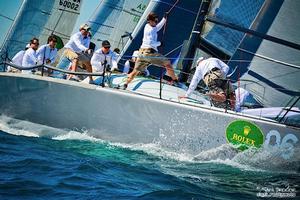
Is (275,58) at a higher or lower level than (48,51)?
higher

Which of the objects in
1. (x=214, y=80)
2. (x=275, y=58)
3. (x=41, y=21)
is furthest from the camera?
(x=41, y=21)

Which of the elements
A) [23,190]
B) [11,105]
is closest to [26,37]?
[11,105]

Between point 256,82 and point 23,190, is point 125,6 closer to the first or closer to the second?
point 256,82

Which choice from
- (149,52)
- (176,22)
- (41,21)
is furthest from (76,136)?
(41,21)

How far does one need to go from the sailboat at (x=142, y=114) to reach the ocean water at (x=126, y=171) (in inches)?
5.2

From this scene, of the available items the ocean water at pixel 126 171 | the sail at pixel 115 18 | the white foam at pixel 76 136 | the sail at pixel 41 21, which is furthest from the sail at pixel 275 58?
the sail at pixel 41 21

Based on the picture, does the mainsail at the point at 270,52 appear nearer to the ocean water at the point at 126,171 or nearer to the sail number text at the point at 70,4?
the ocean water at the point at 126,171

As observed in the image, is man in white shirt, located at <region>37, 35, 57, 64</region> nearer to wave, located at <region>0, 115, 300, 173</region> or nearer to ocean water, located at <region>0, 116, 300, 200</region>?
ocean water, located at <region>0, 116, 300, 200</region>

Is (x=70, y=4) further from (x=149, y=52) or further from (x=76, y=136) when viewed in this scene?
(x=76, y=136)

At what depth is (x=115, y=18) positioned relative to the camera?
14039mm

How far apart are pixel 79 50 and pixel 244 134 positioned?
10.9 feet

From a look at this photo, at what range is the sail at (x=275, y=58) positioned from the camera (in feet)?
26.8

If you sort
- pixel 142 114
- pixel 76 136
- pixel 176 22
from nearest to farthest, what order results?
Result: pixel 142 114
pixel 76 136
pixel 176 22

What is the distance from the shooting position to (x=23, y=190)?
5.10 meters
